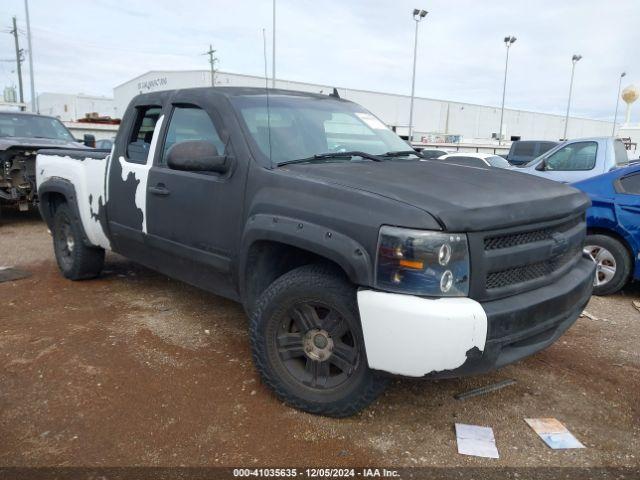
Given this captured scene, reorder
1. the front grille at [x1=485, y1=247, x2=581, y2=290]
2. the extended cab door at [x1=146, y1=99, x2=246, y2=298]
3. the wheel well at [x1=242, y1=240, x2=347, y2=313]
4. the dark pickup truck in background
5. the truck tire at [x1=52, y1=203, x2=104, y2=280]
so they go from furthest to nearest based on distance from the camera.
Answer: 1. the dark pickup truck in background
2. the truck tire at [x1=52, y1=203, x2=104, y2=280]
3. the extended cab door at [x1=146, y1=99, x2=246, y2=298]
4. the wheel well at [x1=242, y1=240, x2=347, y2=313]
5. the front grille at [x1=485, y1=247, x2=581, y2=290]

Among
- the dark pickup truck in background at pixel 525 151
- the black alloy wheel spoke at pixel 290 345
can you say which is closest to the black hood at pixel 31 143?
the black alloy wheel spoke at pixel 290 345

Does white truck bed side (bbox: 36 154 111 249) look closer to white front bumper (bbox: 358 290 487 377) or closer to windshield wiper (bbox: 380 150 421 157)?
windshield wiper (bbox: 380 150 421 157)

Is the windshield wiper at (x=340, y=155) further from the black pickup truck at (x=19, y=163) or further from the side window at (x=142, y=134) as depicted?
the black pickup truck at (x=19, y=163)

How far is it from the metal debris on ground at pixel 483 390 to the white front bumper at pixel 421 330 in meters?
0.89

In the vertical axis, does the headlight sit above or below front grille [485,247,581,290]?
above

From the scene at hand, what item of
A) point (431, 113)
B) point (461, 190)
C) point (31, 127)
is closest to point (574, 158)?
point (461, 190)

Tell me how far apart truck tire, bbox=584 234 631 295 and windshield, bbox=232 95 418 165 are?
2.57m

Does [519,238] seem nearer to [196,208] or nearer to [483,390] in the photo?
[483,390]

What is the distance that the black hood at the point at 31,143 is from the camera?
7.60m

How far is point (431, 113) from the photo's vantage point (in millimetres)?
68188

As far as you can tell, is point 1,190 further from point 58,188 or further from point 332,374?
point 332,374

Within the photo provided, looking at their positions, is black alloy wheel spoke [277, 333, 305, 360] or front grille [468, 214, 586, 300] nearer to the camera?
front grille [468, 214, 586, 300]

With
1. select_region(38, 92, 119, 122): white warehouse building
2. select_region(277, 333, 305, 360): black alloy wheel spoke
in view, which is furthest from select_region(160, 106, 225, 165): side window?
select_region(38, 92, 119, 122): white warehouse building

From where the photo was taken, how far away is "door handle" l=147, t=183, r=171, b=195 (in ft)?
12.0
